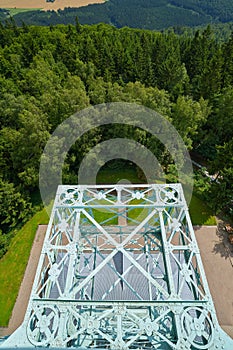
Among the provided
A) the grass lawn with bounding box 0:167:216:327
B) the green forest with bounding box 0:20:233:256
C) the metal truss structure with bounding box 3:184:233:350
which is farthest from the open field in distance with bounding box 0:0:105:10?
the metal truss structure with bounding box 3:184:233:350

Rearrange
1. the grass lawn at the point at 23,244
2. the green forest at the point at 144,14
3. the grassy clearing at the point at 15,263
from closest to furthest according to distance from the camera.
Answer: the grassy clearing at the point at 15,263
the grass lawn at the point at 23,244
the green forest at the point at 144,14

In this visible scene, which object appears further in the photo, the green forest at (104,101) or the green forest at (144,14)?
the green forest at (144,14)

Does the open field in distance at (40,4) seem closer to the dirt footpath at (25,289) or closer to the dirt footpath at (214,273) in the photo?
the dirt footpath at (25,289)

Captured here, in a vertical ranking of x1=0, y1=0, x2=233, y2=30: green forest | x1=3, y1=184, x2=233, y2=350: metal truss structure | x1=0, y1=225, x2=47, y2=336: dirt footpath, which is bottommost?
x1=0, y1=225, x2=47, y2=336: dirt footpath

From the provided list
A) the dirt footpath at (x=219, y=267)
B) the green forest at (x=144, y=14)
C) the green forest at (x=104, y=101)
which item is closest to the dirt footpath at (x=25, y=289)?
the green forest at (x=104, y=101)

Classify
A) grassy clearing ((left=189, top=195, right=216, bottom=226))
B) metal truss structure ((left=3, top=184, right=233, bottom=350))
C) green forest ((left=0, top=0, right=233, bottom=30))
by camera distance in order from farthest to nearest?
green forest ((left=0, top=0, right=233, bottom=30)) → grassy clearing ((left=189, top=195, right=216, bottom=226)) → metal truss structure ((left=3, top=184, right=233, bottom=350))

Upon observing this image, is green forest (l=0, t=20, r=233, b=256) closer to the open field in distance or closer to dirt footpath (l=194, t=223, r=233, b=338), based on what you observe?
dirt footpath (l=194, t=223, r=233, b=338)
